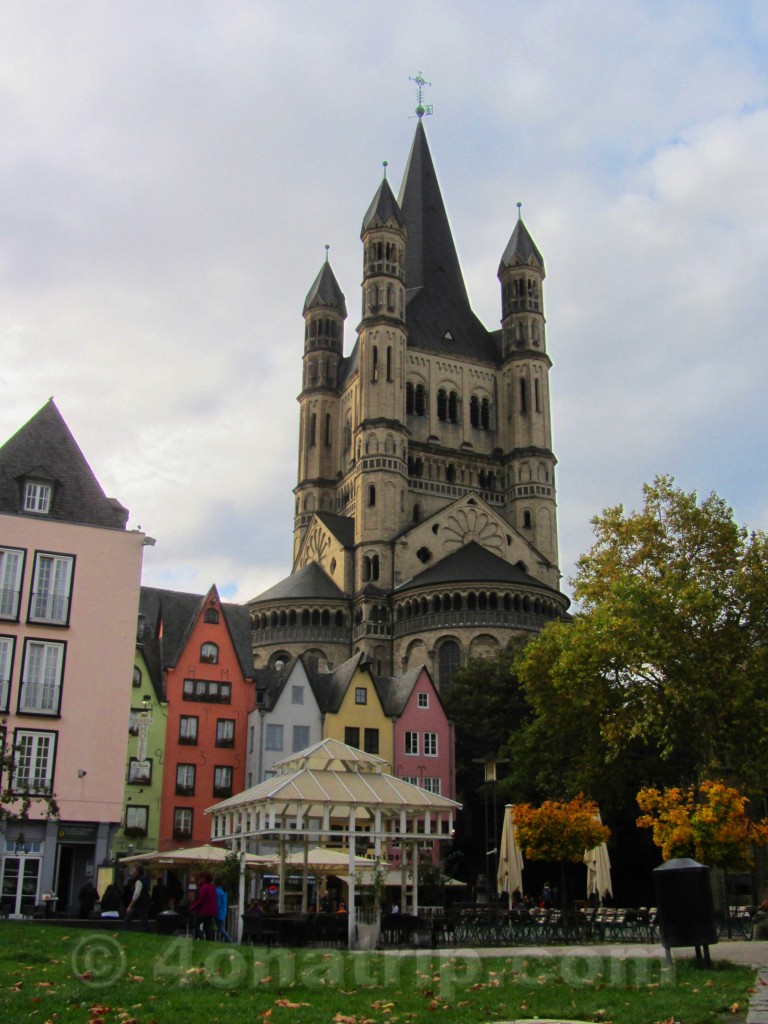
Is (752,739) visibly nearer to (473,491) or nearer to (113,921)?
(113,921)

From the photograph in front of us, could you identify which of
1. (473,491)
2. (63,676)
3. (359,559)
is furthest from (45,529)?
(473,491)

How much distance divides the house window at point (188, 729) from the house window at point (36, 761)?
14716 mm

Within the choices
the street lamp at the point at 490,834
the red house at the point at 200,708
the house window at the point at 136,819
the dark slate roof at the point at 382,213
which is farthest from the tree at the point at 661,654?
the dark slate roof at the point at 382,213

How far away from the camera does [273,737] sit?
160 feet

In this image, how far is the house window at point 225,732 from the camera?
47.8m

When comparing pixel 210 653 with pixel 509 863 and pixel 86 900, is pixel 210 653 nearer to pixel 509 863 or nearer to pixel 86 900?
pixel 509 863

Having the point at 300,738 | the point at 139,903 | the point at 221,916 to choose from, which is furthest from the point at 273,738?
the point at 221,916

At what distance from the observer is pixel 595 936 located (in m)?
24.9

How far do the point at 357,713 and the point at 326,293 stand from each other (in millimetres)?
54868

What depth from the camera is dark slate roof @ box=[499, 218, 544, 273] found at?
93.5m

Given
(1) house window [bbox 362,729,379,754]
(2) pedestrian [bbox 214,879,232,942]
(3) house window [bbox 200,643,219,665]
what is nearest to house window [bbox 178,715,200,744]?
(3) house window [bbox 200,643,219,665]

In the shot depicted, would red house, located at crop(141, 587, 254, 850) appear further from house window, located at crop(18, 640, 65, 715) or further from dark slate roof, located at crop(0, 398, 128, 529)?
house window, located at crop(18, 640, 65, 715)

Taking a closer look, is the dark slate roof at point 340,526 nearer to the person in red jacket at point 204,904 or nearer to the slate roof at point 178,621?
the slate roof at point 178,621

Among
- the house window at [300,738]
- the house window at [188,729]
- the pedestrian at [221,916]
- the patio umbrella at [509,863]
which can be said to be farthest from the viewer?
the house window at [300,738]
